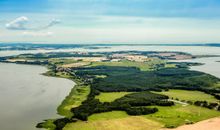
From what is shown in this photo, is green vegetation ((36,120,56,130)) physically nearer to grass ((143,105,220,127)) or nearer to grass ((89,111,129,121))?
grass ((89,111,129,121))

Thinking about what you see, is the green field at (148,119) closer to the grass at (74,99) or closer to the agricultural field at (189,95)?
the grass at (74,99)

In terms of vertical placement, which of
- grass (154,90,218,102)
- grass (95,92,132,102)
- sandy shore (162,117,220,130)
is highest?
sandy shore (162,117,220,130)

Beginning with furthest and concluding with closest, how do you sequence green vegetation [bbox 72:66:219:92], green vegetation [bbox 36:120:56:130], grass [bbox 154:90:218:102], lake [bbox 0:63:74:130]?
green vegetation [bbox 72:66:219:92]
grass [bbox 154:90:218:102]
lake [bbox 0:63:74:130]
green vegetation [bbox 36:120:56:130]

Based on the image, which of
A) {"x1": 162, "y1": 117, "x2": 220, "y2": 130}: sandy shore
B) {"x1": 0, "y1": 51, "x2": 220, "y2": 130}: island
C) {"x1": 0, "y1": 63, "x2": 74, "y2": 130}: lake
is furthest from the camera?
{"x1": 0, "y1": 63, "x2": 74, "y2": 130}: lake

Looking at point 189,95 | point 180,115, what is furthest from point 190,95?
point 180,115

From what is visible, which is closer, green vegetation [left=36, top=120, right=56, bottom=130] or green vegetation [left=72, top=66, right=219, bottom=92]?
green vegetation [left=36, top=120, right=56, bottom=130]

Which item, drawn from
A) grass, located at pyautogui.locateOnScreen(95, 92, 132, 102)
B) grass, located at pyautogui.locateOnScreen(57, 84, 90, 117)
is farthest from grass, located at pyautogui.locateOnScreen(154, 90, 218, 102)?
grass, located at pyautogui.locateOnScreen(57, 84, 90, 117)

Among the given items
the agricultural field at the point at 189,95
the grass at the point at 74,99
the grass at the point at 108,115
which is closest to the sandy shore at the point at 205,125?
the grass at the point at 108,115

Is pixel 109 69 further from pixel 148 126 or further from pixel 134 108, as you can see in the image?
pixel 148 126
